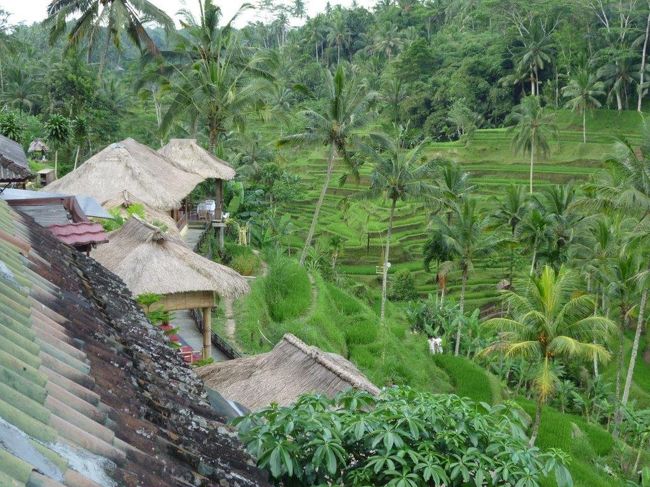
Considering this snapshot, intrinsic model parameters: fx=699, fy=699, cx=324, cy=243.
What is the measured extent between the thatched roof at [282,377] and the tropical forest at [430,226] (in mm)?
202

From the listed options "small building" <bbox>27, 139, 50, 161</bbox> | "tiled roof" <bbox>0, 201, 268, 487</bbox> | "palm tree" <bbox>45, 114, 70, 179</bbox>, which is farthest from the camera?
"small building" <bbox>27, 139, 50, 161</bbox>

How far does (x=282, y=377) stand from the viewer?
32.0ft

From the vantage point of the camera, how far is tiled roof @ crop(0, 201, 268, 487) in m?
2.15

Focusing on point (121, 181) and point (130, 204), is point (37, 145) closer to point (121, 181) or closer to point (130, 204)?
point (121, 181)

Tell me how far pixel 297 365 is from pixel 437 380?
10.4 meters

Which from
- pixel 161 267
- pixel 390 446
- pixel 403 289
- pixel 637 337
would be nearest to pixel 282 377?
pixel 161 267

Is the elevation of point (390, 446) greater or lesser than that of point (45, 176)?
lesser

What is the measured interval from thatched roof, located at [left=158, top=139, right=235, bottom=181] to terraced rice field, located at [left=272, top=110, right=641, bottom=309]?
44.0 ft

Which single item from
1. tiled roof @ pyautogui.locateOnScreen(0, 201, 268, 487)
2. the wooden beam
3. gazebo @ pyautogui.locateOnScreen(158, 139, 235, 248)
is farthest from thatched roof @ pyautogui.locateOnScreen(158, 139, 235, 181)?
tiled roof @ pyautogui.locateOnScreen(0, 201, 268, 487)

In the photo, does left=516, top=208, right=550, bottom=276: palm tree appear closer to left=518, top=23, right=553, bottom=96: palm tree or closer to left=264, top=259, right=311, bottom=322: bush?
left=264, top=259, right=311, bottom=322: bush

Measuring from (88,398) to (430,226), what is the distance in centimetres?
2372

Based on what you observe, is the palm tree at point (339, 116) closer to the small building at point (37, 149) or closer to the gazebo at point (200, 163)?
the gazebo at point (200, 163)

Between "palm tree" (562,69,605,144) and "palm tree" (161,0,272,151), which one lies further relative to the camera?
"palm tree" (562,69,605,144)

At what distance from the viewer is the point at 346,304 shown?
20.6m
